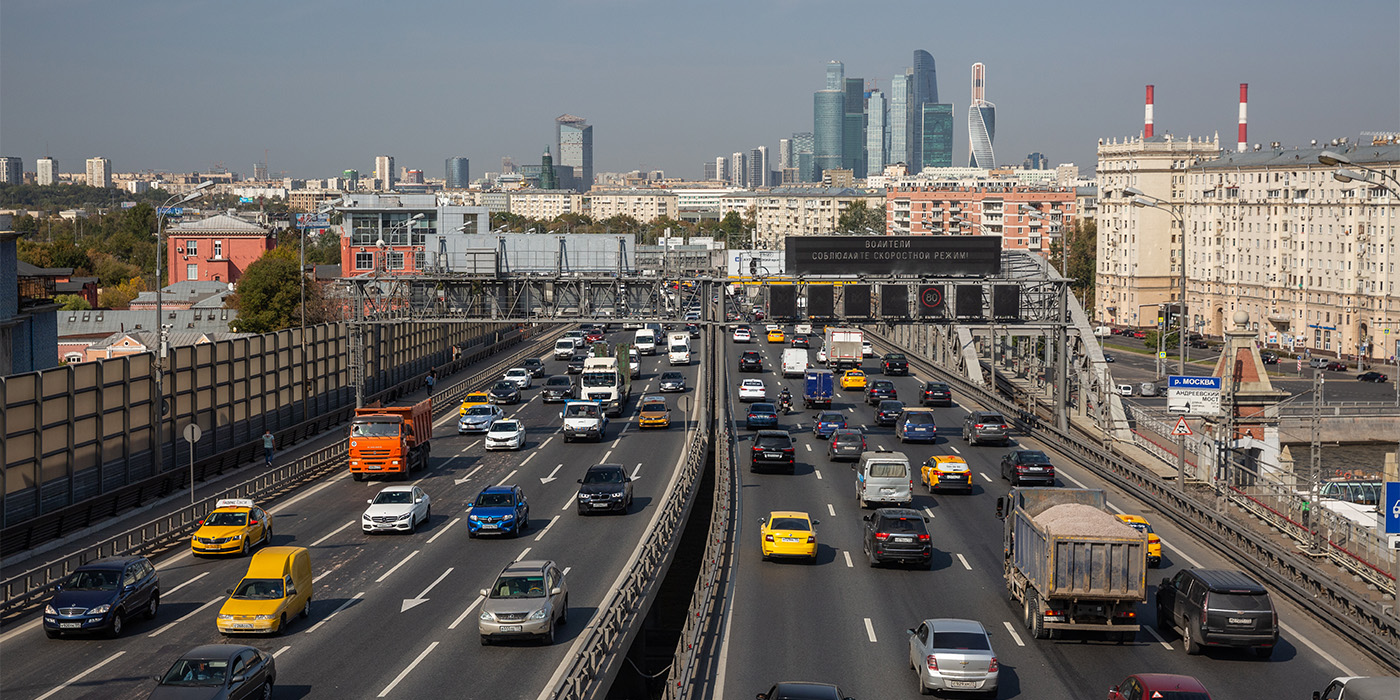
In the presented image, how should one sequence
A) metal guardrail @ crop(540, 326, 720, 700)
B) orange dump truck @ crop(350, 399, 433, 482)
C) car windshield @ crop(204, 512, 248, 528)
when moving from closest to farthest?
1. metal guardrail @ crop(540, 326, 720, 700)
2. car windshield @ crop(204, 512, 248, 528)
3. orange dump truck @ crop(350, 399, 433, 482)

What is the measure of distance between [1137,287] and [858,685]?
158 metres

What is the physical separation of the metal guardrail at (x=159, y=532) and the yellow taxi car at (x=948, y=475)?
2278 centimetres

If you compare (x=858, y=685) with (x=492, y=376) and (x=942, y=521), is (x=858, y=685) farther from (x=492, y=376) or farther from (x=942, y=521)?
(x=492, y=376)

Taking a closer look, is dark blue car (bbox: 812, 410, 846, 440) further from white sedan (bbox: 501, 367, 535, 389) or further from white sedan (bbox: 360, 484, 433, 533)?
white sedan (bbox: 360, 484, 433, 533)

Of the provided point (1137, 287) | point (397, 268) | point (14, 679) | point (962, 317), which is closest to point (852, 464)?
point (962, 317)

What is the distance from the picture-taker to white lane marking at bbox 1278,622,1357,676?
2489 centimetres

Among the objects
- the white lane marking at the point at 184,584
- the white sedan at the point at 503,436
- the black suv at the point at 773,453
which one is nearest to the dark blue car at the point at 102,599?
the white lane marking at the point at 184,584

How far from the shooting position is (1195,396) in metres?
43.2

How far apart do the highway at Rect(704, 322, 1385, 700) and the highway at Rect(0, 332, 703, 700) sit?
3727 millimetres

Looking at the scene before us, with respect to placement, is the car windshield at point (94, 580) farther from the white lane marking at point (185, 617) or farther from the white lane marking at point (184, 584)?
the white lane marking at point (184, 584)

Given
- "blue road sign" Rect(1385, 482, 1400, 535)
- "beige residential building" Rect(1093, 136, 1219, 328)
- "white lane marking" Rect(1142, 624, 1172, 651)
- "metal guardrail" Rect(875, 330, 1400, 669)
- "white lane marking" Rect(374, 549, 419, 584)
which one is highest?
"beige residential building" Rect(1093, 136, 1219, 328)

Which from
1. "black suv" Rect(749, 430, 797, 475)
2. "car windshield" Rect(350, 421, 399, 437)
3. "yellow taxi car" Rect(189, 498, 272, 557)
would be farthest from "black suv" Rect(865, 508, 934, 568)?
"car windshield" Rect(350, 421, 399, 437)

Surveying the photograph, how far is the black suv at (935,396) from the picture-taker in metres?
71.4

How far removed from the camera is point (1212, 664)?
25547 mm
